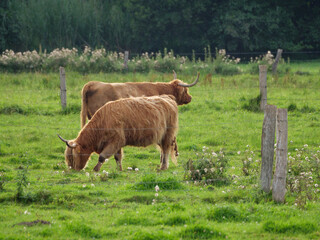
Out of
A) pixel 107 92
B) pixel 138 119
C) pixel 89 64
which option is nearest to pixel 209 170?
pixel 138 119

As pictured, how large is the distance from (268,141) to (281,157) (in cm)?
30

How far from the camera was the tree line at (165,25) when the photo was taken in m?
36.4

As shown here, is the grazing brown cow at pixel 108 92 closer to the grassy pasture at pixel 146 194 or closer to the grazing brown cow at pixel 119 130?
the grassy pasture at pixel 146 194

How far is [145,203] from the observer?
23.0 feet

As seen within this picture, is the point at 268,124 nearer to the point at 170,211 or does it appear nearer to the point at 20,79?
the point at 170,211

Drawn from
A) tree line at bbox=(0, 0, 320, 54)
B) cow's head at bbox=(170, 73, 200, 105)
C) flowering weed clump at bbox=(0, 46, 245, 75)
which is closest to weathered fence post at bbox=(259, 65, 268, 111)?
cow's head at bbox=(170, 73, 200, 105)

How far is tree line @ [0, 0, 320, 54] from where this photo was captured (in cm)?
3638

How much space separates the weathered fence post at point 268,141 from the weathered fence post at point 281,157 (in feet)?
0.46

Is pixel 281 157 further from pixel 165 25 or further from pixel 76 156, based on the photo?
pixel 165 25

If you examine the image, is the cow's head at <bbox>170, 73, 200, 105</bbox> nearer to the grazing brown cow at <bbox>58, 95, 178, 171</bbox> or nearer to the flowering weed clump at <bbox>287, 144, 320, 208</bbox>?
the grazing brown cow at <bbox>58, 95, 178, 171</bbox>

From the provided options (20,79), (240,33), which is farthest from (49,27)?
(20,79)

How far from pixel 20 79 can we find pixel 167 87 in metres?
9.24

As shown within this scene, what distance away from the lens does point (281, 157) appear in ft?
21.7

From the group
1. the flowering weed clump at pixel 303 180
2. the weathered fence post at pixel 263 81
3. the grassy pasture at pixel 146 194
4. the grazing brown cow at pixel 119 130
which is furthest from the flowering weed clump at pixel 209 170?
the weathered fence post at pixel 263 81
